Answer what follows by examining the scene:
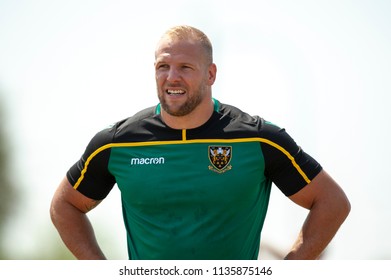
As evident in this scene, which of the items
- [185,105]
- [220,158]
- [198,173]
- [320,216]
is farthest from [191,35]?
[320,216]

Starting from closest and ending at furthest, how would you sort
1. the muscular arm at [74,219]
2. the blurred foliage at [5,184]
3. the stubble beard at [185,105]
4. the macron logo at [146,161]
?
the stubble beard at [185,105]
the macron logo at [146,161]
the muscular arm at [74,219]
the blurred foliage at [5,184]

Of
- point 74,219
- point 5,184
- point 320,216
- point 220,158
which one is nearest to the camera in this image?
point 320,216

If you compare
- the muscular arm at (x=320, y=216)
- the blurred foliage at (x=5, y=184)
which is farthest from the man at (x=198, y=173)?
the blurred foliage at (x=5, y=184)

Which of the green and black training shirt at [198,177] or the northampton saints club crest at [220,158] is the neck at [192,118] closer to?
the green and black training shirt at [198,177]

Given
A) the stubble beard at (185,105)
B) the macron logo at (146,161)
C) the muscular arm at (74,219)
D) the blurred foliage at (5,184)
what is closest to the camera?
the stubble beard at (185,105)

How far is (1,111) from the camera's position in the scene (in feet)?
119

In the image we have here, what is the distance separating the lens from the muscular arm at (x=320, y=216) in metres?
7.14

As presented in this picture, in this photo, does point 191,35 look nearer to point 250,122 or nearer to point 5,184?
point 250,122

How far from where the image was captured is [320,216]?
714 centimetres

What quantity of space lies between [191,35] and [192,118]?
802 millimetres

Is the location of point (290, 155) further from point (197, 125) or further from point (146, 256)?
point (146, 256)

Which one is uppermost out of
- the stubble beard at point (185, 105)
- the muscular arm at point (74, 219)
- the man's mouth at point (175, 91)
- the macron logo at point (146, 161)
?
the man's mouth at point (175, 91)

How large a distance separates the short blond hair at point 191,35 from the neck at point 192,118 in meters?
0.50
